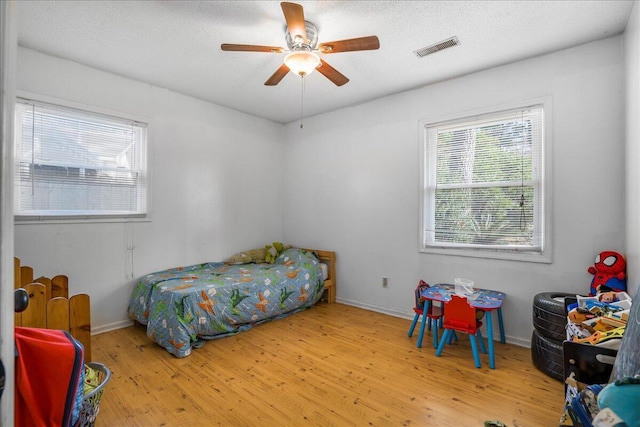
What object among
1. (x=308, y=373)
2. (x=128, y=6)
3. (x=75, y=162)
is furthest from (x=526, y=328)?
(x=75, y=162)

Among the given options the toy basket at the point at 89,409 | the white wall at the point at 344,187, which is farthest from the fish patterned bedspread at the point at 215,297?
the toy basket at the point at 89,409

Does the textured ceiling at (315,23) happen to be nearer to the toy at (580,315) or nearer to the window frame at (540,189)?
the window frame at (540,189)

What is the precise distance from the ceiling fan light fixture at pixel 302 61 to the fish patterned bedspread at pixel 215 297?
2112mm

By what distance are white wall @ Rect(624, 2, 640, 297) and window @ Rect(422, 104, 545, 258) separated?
1.91ft

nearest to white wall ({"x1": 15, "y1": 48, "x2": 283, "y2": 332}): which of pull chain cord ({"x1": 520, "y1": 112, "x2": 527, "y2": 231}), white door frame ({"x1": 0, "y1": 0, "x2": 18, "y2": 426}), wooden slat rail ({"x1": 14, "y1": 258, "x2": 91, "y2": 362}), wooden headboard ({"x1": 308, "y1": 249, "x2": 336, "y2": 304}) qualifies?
wooden headboard ({"x1": 308, "y1": 249, "x2": 336, "y2": 304})

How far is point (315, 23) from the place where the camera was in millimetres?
2324

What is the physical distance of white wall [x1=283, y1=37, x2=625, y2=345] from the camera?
253 centimetres

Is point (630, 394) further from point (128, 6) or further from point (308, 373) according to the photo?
point (128, 6)

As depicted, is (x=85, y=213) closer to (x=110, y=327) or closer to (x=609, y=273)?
(x=110, y=327)

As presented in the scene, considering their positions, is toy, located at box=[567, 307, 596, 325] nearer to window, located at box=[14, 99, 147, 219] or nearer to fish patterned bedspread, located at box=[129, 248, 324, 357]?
fish patterned bedspread, located at box=[129, 248, 324, 357]

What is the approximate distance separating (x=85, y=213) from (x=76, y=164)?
478mm

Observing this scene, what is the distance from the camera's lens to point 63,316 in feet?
5.64

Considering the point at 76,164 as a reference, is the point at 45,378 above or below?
below

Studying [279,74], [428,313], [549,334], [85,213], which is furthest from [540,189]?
[85,213]
